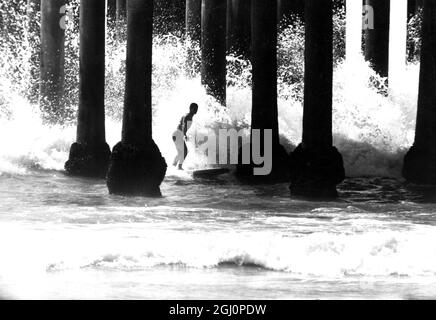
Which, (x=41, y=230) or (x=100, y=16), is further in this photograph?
(x=100, y=16)

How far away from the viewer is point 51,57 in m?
23.4

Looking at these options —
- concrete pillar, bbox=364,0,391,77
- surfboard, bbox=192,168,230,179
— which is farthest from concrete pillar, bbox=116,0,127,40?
surfboard, bbox=192,168,230,179

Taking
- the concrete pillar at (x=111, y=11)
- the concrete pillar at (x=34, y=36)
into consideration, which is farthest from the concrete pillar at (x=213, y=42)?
the concrete pillar at (x=111, y=11)

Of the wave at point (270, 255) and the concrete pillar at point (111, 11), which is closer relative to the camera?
the wave at point (270, 255)

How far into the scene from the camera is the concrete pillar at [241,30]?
24.9m

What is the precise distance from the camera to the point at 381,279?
1156 centimetres

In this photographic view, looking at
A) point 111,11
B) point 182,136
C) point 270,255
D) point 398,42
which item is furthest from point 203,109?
point 111,11

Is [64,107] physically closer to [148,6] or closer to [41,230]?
[148,6]

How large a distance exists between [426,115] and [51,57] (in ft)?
23.3

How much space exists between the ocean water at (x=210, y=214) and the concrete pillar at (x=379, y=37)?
16.8 inches

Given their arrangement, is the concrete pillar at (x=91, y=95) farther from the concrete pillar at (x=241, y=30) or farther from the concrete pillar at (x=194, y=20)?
the concrete pillar at (x=194, y=20)

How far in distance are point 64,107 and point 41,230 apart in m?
9.81

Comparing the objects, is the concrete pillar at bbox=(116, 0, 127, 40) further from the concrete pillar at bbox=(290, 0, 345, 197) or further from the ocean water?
the concrete pillar at bbox=(290, 0, 345, 197)
